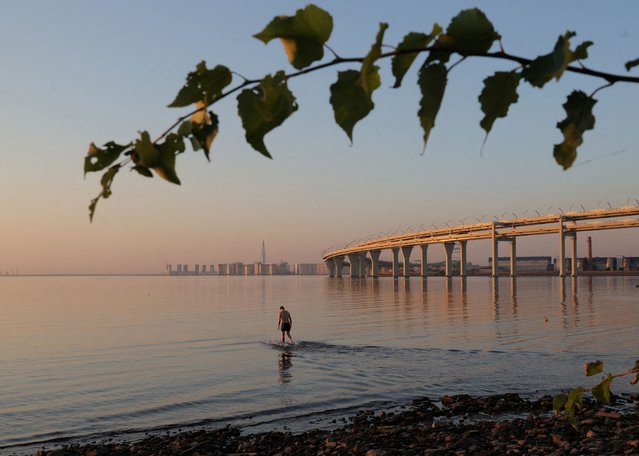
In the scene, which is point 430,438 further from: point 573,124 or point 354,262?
point 354,262

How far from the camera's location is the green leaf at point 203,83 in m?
1.12

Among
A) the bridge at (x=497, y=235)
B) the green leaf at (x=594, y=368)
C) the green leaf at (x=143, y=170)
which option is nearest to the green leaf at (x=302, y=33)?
the green leaf at (x=143, y=170)

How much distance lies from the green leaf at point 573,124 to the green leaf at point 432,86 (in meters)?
0.28

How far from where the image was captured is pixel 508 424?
599 inches

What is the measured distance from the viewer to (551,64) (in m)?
0.94

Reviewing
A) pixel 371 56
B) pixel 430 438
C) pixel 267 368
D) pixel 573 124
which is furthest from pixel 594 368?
pixel 267 368

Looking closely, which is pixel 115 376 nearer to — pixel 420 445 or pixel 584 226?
pixel 420 445

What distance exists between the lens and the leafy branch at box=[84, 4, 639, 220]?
3.33 ft

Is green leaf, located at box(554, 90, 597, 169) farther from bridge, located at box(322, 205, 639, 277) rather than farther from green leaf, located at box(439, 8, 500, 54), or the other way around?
bridge, located at box(322, 205, 639, 277)

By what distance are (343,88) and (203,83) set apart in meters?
0.27

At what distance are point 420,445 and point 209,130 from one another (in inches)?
545

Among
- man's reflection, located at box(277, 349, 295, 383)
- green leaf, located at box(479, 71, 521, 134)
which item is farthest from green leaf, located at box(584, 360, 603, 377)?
man's reflection, located at box(277, 349, 295, 383)

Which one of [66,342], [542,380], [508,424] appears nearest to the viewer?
[508,424]

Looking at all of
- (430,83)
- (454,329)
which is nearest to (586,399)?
(430,83)
